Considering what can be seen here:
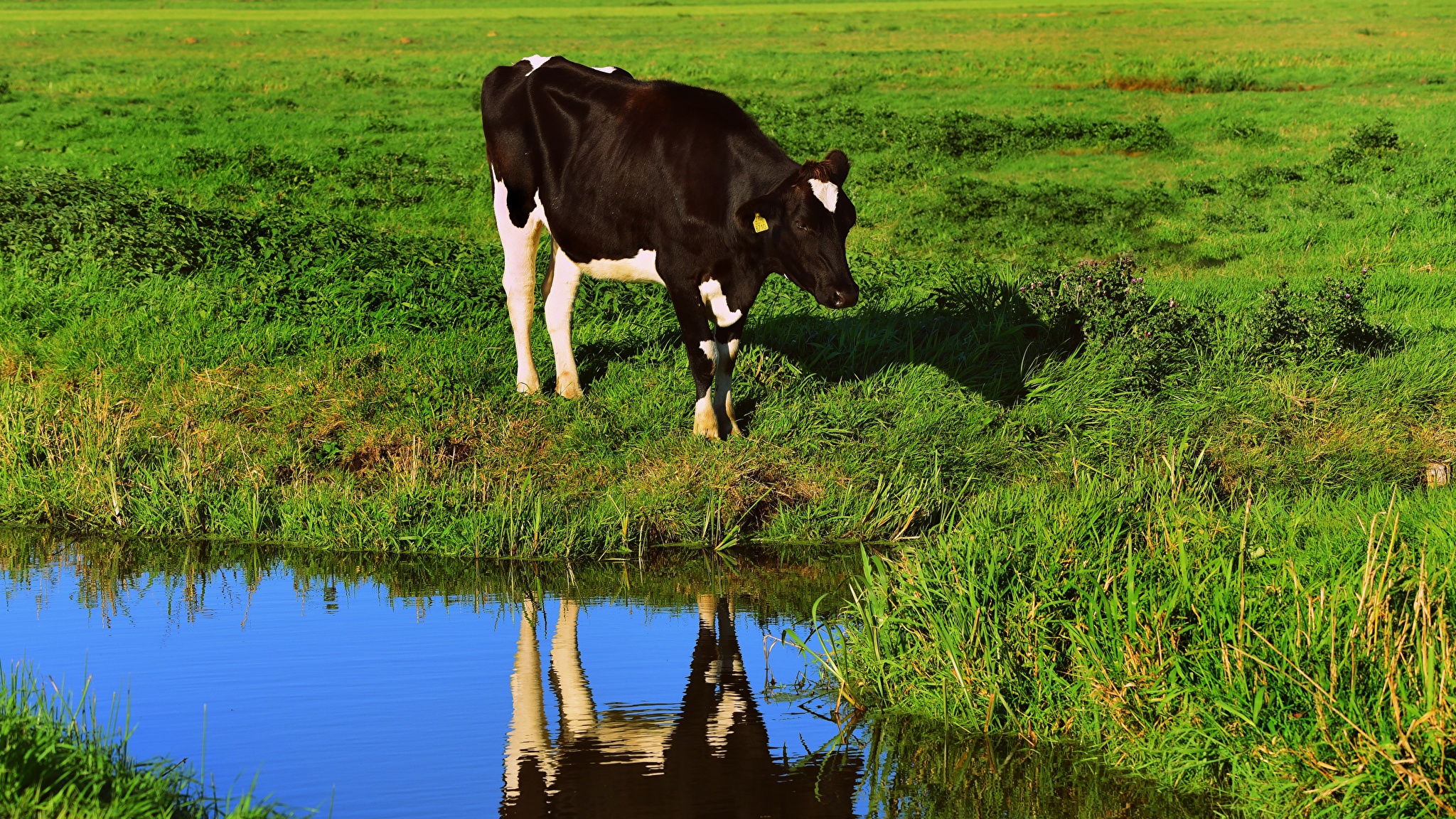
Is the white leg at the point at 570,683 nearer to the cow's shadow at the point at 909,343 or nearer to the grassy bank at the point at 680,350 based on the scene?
the grassy bank at the point at 680,350

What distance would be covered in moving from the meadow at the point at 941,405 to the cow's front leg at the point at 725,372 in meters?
0.26

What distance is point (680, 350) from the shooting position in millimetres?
10016

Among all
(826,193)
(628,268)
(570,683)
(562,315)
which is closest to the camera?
(570,683)

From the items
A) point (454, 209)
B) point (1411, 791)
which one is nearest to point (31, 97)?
point (454, 209)

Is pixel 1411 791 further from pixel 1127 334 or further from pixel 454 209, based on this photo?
pixel 454 209

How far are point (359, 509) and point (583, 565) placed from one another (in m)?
1.18

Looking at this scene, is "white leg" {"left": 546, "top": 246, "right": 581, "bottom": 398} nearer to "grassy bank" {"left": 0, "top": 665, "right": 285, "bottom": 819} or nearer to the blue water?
the blue water

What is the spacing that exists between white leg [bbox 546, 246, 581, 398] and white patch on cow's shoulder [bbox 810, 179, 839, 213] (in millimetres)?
1952

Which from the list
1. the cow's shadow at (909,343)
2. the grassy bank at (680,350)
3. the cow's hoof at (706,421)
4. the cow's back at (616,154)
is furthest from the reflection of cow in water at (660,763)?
the cow's shadow at (909,343)

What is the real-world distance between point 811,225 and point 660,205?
3.58 feet

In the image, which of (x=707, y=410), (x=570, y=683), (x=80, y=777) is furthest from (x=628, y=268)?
(x=80, y=777)

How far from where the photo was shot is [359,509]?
7.67 metres

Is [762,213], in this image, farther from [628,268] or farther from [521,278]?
[521,278]

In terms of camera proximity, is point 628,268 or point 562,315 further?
point 562,315
